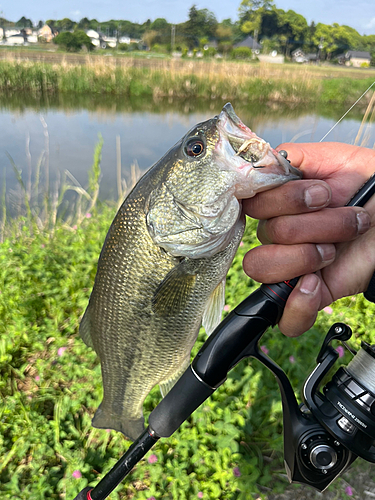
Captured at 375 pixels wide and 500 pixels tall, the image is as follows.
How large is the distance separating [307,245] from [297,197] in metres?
0.18

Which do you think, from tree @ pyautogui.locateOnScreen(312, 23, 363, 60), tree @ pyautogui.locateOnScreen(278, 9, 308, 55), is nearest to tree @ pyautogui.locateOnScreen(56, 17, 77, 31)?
tree @ pyautogui.locateOnScreen(278, 9, 308, 55)

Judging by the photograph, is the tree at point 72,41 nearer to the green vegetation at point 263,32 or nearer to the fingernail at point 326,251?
the green vegetation at point 263,32

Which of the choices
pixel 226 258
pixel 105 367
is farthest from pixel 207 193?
pixel 105 367

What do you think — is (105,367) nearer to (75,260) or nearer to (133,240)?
(133,240)

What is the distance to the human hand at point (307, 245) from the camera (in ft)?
3.72

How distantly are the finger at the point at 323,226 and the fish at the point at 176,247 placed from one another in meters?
0.14

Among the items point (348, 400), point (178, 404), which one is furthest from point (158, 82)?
point (348, 400)

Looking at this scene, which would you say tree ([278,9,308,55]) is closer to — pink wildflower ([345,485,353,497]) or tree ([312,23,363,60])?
tree ([312,23,363,60])

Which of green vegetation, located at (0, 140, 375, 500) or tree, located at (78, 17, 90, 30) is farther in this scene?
tree, located at (78, 17, 90, 30)

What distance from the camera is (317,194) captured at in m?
1.12

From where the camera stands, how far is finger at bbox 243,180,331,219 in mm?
1121

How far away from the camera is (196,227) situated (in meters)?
1.24

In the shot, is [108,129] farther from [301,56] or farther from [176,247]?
[301,56]

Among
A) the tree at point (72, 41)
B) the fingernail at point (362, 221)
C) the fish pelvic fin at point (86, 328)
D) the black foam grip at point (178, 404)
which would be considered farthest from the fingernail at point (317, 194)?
the tree at point (72, 41)
